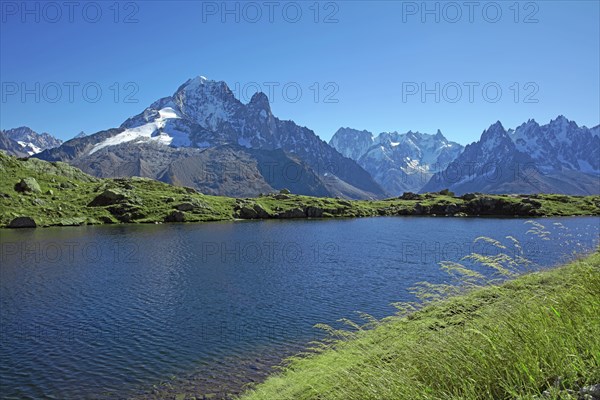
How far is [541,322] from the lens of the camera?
8086mm

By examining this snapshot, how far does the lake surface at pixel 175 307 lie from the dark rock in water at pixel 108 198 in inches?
3447

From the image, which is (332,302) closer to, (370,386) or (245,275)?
(245,275)

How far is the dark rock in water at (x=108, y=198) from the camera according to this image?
17488cm

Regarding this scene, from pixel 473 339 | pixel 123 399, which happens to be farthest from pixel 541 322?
pixel 123 399

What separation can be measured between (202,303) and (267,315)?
31.6ft

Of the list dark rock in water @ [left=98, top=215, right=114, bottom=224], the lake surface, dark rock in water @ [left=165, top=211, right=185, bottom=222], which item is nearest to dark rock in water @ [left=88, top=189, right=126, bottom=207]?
dark rock in water @ [left=98, top=215, right=114, bottom=224]

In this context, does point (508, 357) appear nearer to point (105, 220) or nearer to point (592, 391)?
point (592, 391)

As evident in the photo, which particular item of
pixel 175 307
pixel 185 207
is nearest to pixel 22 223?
pixel 185 207

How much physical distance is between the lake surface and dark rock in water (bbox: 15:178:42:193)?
8870 cm

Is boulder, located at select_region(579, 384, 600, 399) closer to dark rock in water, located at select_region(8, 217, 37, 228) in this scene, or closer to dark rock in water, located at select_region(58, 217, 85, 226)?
dark rock in water, located at select_region(8, 217, 37, 228)

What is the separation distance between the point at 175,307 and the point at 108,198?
499ft

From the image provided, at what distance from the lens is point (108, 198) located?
580 ft

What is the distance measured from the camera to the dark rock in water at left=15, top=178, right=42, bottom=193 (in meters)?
163

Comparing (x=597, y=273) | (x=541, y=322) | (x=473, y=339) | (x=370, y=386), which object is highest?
(x=597, y=273)
